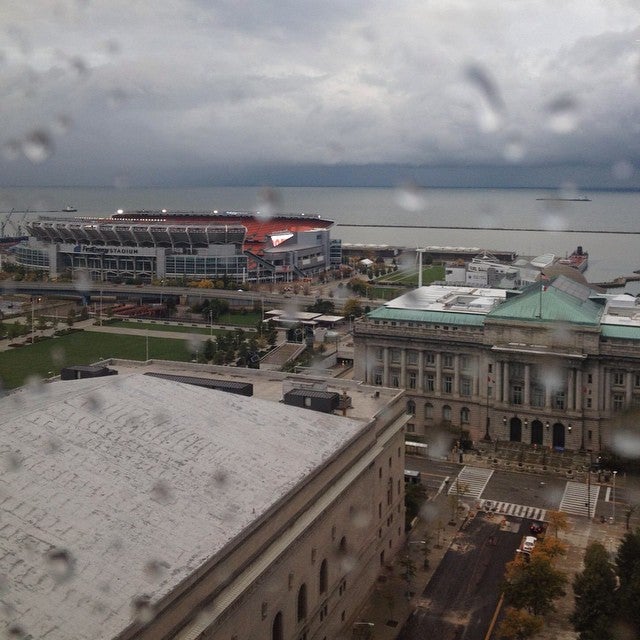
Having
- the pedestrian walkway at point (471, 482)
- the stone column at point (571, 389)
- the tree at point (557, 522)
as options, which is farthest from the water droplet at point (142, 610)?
the stone column at point (571, 389)

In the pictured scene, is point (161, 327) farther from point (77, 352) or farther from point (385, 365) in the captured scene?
point (385, 365)

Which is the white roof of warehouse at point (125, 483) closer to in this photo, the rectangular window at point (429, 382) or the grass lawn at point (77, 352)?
the rectangular window at point (429, 382)

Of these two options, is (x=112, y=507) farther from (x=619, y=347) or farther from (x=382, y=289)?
(x=382, y=289)

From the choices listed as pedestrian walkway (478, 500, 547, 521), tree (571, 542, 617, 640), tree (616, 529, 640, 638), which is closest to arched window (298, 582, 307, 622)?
tree (571, 542, 617, 640)

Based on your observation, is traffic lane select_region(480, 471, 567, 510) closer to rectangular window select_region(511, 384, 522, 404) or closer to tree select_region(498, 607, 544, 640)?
rectangular window select_region(511, 384, 522, 404)

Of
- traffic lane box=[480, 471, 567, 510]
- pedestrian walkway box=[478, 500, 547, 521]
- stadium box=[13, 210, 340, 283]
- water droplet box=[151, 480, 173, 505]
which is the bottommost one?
pedestrian walkway box=[478, 500, 547, 521]
